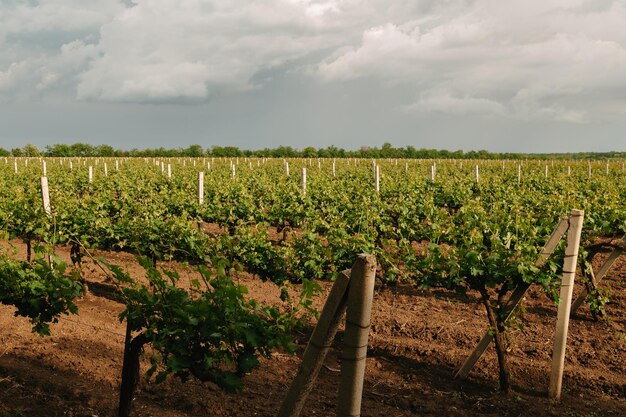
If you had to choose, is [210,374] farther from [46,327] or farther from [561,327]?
[561,327]

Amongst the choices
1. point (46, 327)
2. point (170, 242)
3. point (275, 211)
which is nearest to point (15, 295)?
point (46, 327)

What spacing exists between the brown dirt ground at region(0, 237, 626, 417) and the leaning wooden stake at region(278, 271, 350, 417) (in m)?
1.23

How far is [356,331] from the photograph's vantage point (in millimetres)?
2699

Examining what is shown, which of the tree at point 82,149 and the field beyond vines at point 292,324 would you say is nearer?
the field beyond vines at point 292,324

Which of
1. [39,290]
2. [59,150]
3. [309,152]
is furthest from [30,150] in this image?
[39,290]

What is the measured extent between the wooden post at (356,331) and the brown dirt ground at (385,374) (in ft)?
4.76

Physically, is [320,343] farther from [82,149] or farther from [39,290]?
[82,149]

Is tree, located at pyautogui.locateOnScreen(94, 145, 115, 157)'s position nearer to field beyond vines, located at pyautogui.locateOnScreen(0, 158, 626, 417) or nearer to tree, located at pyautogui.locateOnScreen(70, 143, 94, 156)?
tree, located at pyautogui.locateOnScreen(70, 143, 94, 156)

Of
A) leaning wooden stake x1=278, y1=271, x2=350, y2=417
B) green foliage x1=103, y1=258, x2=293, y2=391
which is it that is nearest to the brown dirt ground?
green foliage x1=103, y1=258, x2=293, y2=391

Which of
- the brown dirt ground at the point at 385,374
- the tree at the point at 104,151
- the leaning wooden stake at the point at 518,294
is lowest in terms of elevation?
the brown dirt ground at the point at 385,374

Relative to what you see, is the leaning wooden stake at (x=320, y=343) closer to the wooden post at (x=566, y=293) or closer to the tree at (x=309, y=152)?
the wooden post at (x=566, y=293)

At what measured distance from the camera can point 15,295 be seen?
14.9ft

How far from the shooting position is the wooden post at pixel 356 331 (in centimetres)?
264

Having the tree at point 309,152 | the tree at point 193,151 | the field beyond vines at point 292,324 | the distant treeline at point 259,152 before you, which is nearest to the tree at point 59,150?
the distant treeline at point 259,152
